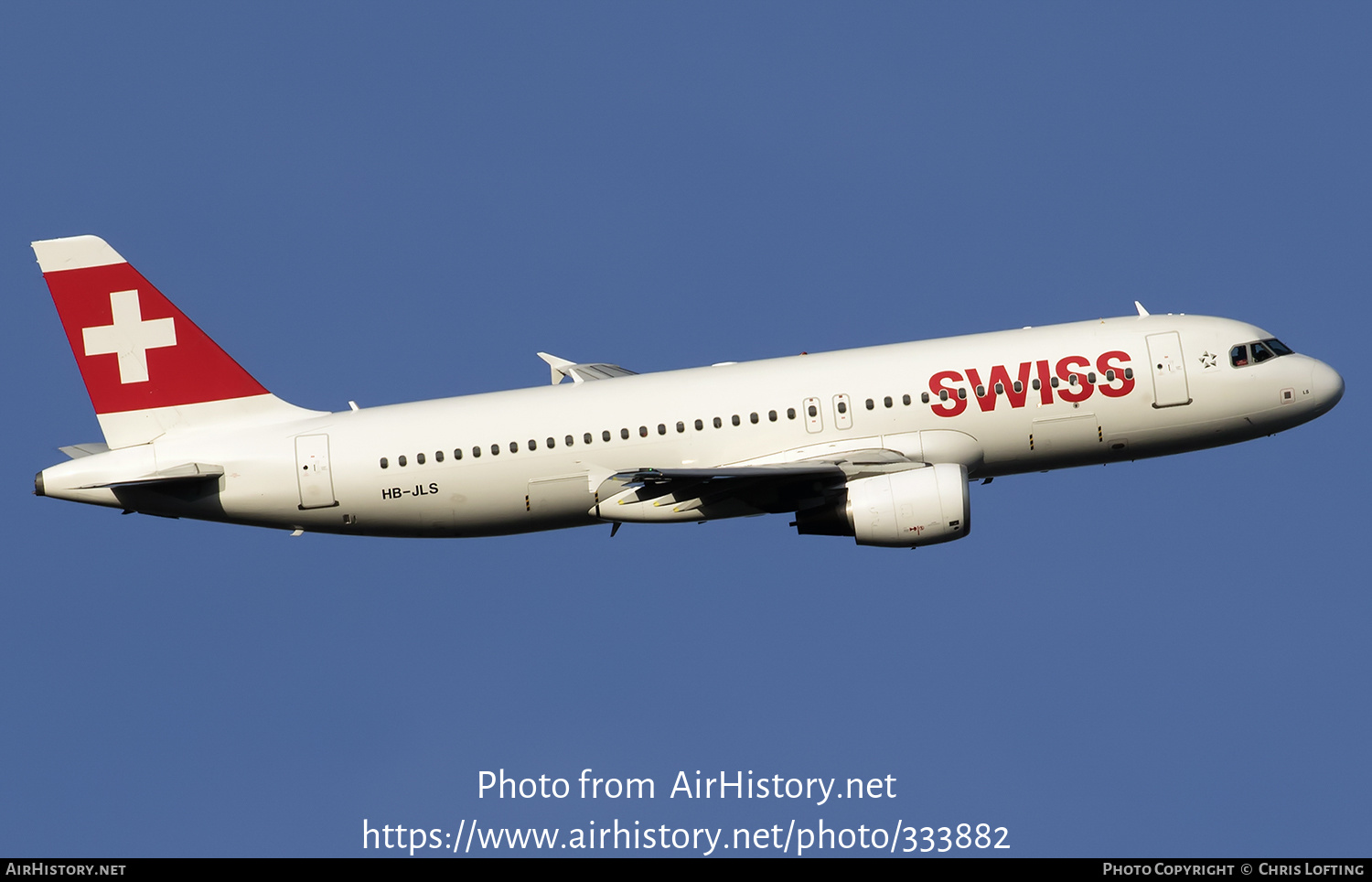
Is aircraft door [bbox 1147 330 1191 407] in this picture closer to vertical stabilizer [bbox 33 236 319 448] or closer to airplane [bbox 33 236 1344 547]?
airplane [bbox 33 236 1344 547]

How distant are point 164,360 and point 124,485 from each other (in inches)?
159

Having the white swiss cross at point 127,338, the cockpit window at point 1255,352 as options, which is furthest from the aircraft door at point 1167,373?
the white swiss cross at point 127,338

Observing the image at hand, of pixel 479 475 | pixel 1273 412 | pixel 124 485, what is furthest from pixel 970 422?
pixel 124 485

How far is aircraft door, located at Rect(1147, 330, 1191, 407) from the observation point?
53.8m

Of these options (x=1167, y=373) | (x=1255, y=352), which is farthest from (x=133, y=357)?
(x=1255, y=352)

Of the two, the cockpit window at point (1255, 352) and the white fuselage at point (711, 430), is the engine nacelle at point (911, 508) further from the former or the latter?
the cockpit window at point (1255, 352)

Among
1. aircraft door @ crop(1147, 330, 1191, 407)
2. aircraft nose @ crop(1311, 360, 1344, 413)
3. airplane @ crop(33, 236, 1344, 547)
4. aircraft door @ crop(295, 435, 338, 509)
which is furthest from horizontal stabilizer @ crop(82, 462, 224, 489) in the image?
aircraft nose @ crop(1311, 360, 1344, 413)

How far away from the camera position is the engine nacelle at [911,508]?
5144 centimetres

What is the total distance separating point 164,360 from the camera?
55.0 m

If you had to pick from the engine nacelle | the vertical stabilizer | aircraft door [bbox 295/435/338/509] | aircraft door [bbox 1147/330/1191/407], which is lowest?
the engine nacelle

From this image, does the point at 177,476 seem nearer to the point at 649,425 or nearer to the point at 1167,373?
the point at 649,425

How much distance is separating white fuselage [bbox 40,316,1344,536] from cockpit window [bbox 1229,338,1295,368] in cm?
19
